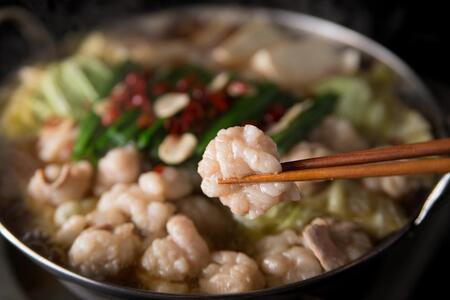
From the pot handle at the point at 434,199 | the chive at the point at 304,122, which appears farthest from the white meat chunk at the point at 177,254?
the pot handle at the point at 434,199

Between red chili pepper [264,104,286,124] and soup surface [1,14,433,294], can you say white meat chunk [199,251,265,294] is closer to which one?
soup surface [1,14,433,294]

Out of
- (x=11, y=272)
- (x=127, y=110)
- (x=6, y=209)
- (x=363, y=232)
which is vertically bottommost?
(x=11, y=272)

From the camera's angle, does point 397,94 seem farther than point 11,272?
Yes

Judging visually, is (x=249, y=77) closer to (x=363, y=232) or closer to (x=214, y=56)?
(x=214, y=56)

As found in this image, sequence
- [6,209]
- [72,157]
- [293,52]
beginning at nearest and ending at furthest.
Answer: [6,209]
[72,157]
[293,52]

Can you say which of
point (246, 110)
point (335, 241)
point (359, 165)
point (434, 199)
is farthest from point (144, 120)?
point (434, 199)

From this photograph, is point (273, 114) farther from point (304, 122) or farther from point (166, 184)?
point (166, 184)

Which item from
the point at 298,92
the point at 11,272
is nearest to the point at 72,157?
the point at 11,272
